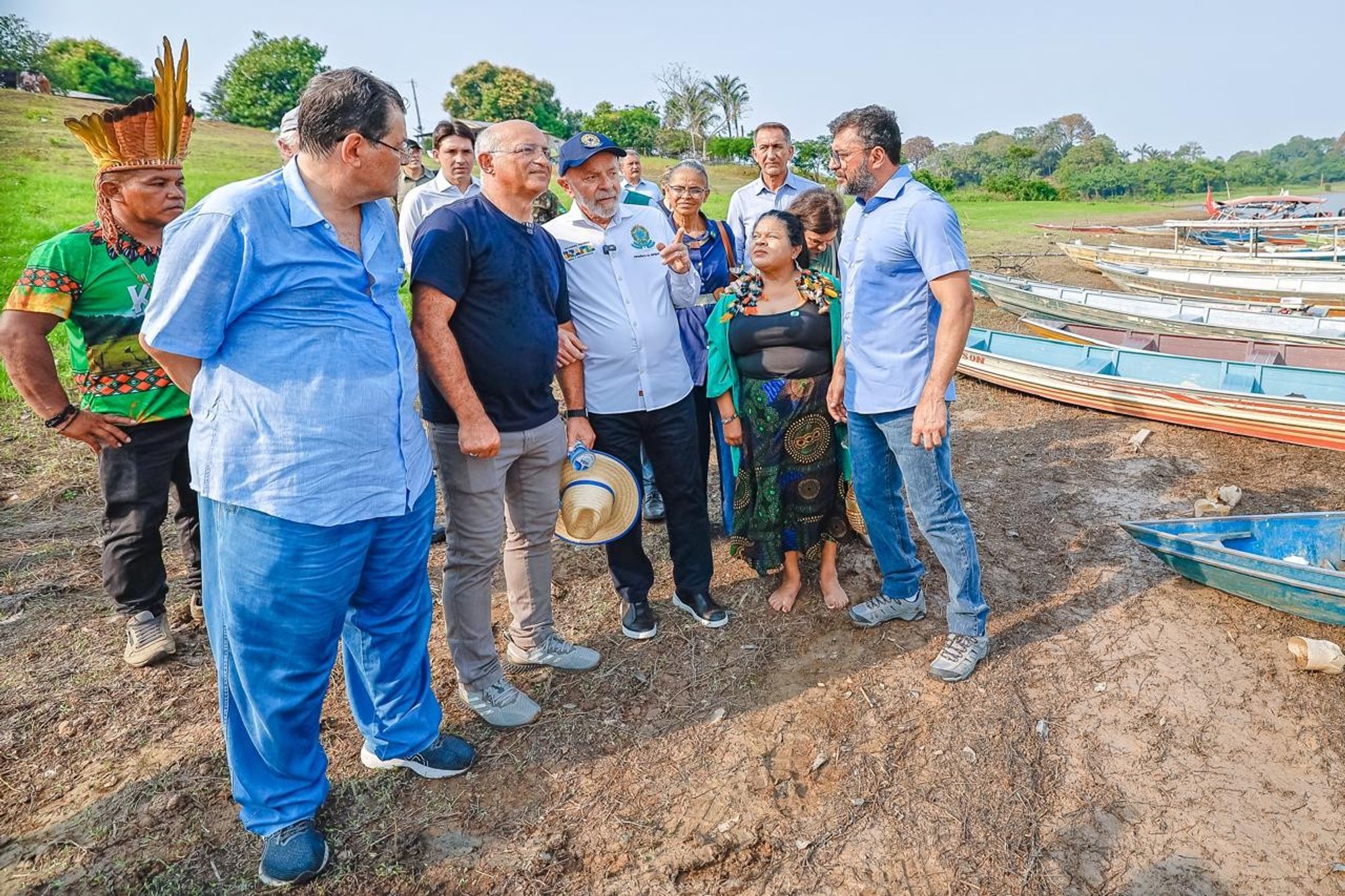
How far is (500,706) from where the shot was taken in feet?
10.2

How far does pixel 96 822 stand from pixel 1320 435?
8078 millimetres

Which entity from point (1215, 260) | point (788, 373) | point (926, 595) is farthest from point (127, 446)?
point (1215, 260)

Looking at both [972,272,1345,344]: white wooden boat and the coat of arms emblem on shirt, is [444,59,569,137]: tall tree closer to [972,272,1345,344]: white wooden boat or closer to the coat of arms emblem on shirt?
[972,272,1345,344]: white wooden boat

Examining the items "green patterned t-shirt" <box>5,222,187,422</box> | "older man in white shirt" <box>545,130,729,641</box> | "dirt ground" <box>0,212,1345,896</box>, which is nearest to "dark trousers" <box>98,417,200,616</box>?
"green patterned t-shirt" <box>5,222,187,422</box>

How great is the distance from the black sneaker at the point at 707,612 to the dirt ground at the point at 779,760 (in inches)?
2.5

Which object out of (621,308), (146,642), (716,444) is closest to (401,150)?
(621,308)

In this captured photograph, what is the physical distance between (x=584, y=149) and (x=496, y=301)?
89cm

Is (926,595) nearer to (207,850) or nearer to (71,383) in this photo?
(207,850)

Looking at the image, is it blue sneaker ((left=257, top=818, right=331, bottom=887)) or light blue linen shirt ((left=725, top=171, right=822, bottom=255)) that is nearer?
blue sneaker ((left=257, top=818, right=331, bottom=887))

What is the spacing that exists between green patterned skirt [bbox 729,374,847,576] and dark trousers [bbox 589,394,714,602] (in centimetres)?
26

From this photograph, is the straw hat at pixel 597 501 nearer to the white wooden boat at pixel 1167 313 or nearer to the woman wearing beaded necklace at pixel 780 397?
the woman wearing beaded necklace at pixel 780 397

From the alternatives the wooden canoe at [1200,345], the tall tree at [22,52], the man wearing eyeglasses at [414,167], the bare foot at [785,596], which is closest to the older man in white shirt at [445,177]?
the man wearing eyeglasses at [414,167]

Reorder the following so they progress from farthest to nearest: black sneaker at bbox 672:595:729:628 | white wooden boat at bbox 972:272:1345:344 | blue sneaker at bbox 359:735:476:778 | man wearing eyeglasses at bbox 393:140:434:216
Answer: white wooden boat at bbox 972:272:1345:344, black sneaker at bbox 672:595:729:628, blue sneaker at bbox 359:735:476:778, man wearing eyeglasses at bbox 393:140:434:216

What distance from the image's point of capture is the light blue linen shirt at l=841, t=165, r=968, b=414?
298 cm
